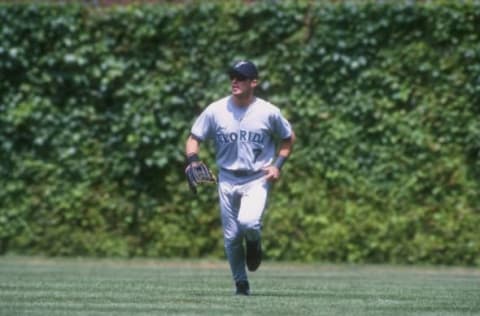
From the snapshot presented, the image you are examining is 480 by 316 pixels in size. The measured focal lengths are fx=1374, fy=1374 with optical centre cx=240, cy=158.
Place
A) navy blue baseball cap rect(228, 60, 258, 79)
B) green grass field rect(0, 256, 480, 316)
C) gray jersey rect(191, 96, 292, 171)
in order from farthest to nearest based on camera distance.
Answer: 1. gray jersey rect(191, 96, 292, 171)
2. navy blue baseball cap rect(228, 60, 258, 79)
3. green grass field rect(0, 256, 480, 316)

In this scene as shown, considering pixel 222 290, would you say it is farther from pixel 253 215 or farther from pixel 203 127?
pixel 203 127

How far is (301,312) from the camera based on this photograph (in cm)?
928

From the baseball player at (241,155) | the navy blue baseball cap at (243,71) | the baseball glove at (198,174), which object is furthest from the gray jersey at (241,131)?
the navy blue baseball cap at (243,71)

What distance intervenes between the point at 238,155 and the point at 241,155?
3 centimetres

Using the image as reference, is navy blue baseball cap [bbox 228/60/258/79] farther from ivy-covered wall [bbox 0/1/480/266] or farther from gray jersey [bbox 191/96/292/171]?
ivy-covered wall [bbox 0/1/480/266]

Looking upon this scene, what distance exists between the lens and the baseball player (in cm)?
1129

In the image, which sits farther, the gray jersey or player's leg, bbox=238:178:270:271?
the gray jersey

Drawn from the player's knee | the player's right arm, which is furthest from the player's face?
the player's knee

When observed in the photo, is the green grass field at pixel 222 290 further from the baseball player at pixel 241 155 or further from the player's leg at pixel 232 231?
the baseball player at pixel 241 155

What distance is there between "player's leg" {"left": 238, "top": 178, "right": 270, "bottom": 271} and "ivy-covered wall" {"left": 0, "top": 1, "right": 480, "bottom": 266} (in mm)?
6659

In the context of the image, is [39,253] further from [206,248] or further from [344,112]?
[344,112]

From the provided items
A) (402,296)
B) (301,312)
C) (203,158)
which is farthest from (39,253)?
(301,312)

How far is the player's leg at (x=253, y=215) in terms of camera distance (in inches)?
437

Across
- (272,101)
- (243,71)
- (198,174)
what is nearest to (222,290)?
(198,174)
